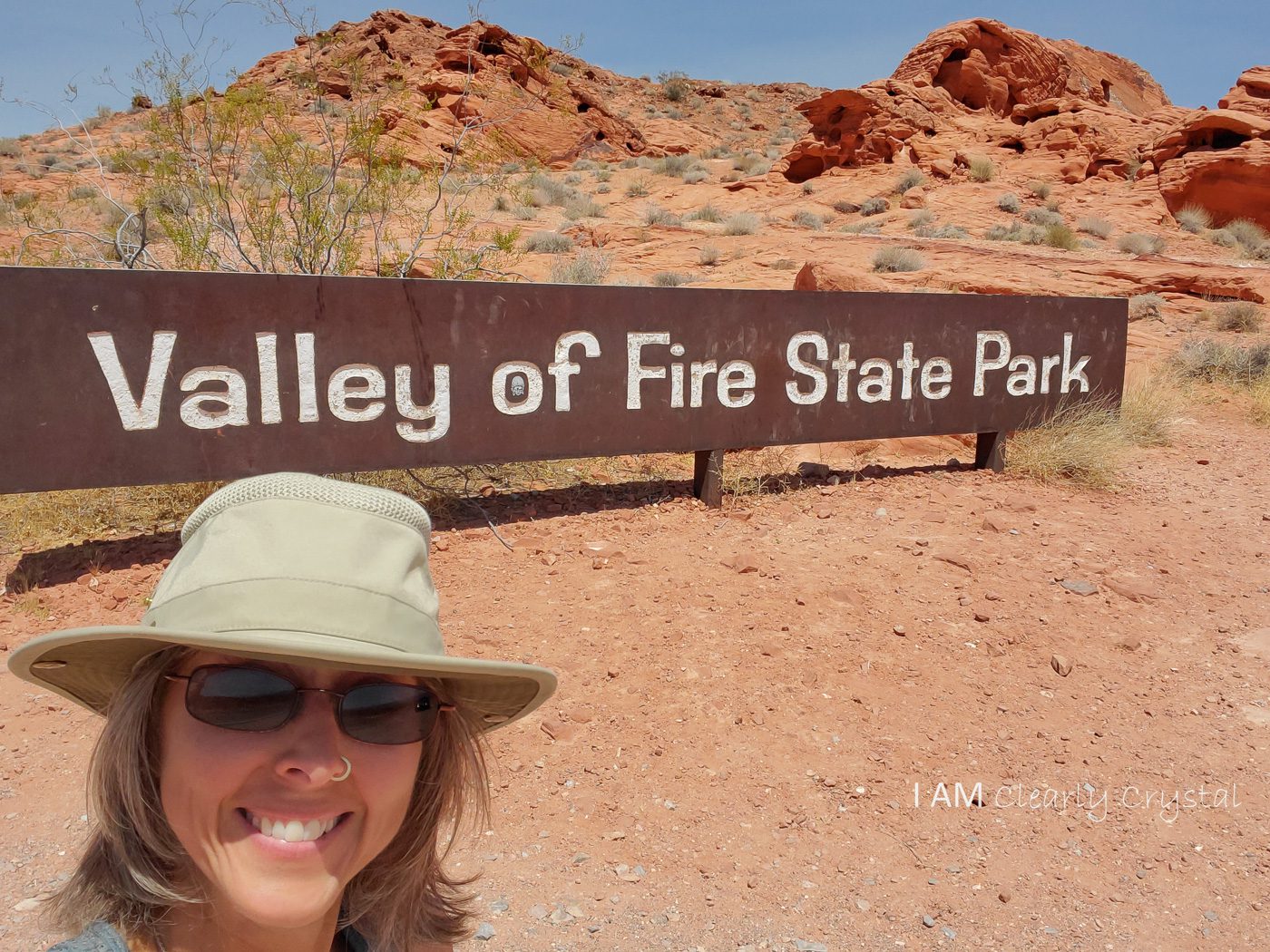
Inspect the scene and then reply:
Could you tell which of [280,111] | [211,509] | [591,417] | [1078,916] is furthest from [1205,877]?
[280,111]

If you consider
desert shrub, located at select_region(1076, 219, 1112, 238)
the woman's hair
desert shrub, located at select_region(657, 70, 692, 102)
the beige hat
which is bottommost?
the woman's hair

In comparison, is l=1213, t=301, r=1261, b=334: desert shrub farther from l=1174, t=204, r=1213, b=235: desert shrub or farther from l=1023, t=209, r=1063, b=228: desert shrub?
l=1174, t=204, r=1213, b=235: desert shrub

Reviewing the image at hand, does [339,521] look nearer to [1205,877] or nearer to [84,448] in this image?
[1205,877]

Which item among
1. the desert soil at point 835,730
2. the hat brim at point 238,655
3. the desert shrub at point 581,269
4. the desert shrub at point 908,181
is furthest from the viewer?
the desert shrub at point 908,181

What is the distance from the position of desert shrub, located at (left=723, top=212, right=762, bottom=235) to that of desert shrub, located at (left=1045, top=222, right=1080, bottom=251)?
6283 millimetres

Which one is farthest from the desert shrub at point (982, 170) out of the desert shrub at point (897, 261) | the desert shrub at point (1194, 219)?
the desert shrub at point (897, 261)

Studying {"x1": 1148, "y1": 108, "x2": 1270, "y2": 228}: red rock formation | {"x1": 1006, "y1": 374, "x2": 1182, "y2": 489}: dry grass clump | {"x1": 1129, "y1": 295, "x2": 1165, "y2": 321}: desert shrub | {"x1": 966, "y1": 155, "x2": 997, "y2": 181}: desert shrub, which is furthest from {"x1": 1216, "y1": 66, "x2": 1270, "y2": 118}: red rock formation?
{"x1": 1006, "y1": 374, "x2": 1182, "y2": 489}: dry grass clump

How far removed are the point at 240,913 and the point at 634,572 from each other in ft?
11.7

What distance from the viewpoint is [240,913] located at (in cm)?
115

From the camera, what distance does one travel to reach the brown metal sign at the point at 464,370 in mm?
4047

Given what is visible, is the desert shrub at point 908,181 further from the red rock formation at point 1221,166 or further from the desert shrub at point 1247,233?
the desert shrub at point 1247,233

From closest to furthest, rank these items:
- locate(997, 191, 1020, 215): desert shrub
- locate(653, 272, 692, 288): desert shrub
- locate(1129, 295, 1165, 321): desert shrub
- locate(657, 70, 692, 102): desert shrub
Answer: locate(653, 272, 692, 288): desert shrub, locate(1129, 295, 1165, 321): desert shrub, locate(997, 191, 1020, 215): desert shrub, locate(657, 70, 692, 102): desert shrub

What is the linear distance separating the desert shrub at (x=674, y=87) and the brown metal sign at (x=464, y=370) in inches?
1777

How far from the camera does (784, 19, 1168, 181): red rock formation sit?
25531 mm
